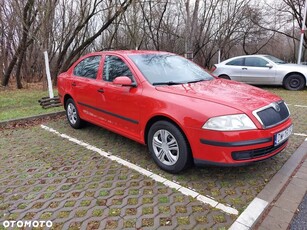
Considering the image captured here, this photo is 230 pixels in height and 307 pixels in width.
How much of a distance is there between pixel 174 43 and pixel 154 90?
18.2m

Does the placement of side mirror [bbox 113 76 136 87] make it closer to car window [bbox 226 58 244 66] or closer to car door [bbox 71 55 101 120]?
car door [bbox 71 55 101 120]

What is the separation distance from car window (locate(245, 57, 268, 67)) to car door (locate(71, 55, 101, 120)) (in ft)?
25.1

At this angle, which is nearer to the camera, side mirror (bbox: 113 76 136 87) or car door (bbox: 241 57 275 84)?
side mirror (bbox: 113 76 136 87)

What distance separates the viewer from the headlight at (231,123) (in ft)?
9.11

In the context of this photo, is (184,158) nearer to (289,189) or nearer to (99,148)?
(289,189)

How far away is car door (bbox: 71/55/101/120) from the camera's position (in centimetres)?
454

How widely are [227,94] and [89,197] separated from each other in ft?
6.82

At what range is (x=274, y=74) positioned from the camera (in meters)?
9.91

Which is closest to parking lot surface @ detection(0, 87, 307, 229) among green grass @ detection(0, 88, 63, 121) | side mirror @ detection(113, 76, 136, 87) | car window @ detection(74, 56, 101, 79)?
side mirror @ detection(113, 76, 136, 87)

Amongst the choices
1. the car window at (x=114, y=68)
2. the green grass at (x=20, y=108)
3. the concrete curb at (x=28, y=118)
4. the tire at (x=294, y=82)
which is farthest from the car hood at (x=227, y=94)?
the tire at (x=294, y=82)

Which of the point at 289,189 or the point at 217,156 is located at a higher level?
the point at 217,156

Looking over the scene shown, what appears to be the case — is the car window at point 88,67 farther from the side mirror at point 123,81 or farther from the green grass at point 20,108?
the green grass at point 20,108

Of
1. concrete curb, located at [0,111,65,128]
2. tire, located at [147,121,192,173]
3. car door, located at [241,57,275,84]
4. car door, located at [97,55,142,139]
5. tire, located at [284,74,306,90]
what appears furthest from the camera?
car door, located at [241,57,275,84]

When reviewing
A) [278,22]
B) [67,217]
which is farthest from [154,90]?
[278,22]
